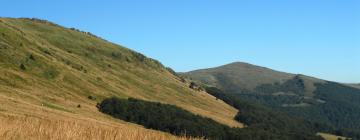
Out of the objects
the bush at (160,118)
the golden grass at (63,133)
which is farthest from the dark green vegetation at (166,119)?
the golden grass at (63,133)

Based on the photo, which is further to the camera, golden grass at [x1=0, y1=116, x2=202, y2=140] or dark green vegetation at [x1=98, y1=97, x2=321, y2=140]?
dark green vegetation at [x1=98, y1=97, x2=321, y2=140]

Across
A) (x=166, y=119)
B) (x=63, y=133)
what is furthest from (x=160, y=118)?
(x=63, y=133)

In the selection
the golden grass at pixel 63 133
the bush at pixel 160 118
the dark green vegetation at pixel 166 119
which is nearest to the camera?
the golden grass at pixel 63 133

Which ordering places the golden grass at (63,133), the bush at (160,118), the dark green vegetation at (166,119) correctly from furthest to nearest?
the dark green vegetation at (166,119) → the bush at (160,118) → the golden grass at (63,133)

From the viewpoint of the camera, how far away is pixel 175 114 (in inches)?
6388

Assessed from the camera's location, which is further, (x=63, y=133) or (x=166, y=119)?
(x=166, y=119)

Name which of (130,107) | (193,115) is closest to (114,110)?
(130,107)

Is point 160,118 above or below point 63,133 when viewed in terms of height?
below

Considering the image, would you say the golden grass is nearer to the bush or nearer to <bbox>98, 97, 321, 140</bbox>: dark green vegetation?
<bbox>98, 97, 321, 140</bbox>: dark green vegetation

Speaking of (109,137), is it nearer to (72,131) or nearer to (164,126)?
(72,131)

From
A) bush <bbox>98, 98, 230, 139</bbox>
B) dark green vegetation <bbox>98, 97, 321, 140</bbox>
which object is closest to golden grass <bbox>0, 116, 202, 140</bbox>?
Result: dark green vegetation <bbox>98, 97, 321, 140</bbox>

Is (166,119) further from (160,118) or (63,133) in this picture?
(63,133)

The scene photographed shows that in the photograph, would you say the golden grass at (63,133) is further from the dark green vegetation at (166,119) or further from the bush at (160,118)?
the bush at (160,118)

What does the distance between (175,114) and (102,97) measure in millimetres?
23670
